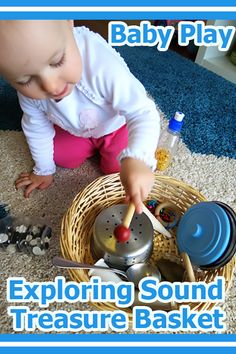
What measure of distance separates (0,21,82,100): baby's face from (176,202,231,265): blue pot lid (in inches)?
12.4

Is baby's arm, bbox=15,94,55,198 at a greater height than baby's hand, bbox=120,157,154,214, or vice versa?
baby's hand, bbox=120,157,154,214

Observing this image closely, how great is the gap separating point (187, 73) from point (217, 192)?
0.54 meters

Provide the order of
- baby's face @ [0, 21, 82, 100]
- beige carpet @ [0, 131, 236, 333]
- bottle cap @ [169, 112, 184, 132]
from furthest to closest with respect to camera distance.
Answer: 1. bottle cap @ [169, 112, 184, 132]
2. beige carpet @ [0, 131, 236, 333]
3. baby's face @ [0, 21, 82, 100]

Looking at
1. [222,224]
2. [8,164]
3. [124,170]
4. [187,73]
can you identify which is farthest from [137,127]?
[187,73]

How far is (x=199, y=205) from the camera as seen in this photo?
0.64 metres

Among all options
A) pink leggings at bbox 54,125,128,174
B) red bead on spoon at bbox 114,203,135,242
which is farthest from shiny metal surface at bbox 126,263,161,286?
pink leggings at bbox 54,125,128,174

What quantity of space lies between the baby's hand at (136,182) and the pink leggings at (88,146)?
0.27 metres

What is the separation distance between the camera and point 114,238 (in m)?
0.62

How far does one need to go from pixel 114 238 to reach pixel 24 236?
180mm

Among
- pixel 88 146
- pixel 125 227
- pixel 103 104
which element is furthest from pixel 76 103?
pixel 125 227

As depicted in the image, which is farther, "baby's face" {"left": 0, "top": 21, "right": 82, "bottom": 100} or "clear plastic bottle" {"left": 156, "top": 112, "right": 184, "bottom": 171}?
"clear plastic bottle" {"left": 156, "top": 112, "right": 184, "bottom": 171}

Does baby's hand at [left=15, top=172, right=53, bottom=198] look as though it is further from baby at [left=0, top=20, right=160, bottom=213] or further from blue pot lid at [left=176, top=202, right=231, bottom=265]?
blue pot lid at [left=176, top=202, right=231, bottom=265]

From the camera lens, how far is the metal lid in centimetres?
62

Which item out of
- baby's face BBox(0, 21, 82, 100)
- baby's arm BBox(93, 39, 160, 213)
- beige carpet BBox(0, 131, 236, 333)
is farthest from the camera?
beige carpet BBox(0, 131, 236, 333)
